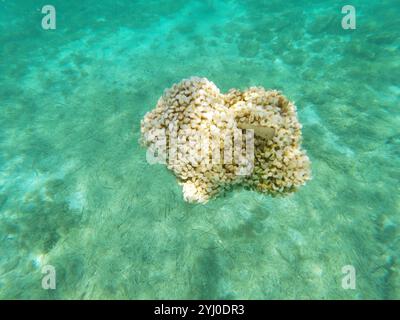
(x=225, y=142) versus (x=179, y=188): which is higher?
(x=225, y=142)

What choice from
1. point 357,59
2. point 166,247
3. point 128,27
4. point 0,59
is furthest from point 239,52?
point 0,59

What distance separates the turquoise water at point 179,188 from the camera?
3854 millimetres

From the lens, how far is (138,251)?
13.4 feet

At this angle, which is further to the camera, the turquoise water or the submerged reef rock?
the turquoise water

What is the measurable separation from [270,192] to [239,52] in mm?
5821

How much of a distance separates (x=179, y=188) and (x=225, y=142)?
4.70ft

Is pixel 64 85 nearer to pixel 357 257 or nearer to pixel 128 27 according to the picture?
pixel 128 27

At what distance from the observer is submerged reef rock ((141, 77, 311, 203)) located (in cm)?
369

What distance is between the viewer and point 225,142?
12.0 feet

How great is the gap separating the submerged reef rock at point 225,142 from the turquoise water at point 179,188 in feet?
2.40

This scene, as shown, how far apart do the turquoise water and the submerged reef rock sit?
2.40 ft

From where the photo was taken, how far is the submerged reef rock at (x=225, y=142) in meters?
3.69

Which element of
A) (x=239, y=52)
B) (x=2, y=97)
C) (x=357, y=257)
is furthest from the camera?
(x=239, y=52)

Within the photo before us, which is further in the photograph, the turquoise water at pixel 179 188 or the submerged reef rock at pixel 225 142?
the turquoise water at pixel 179 188
